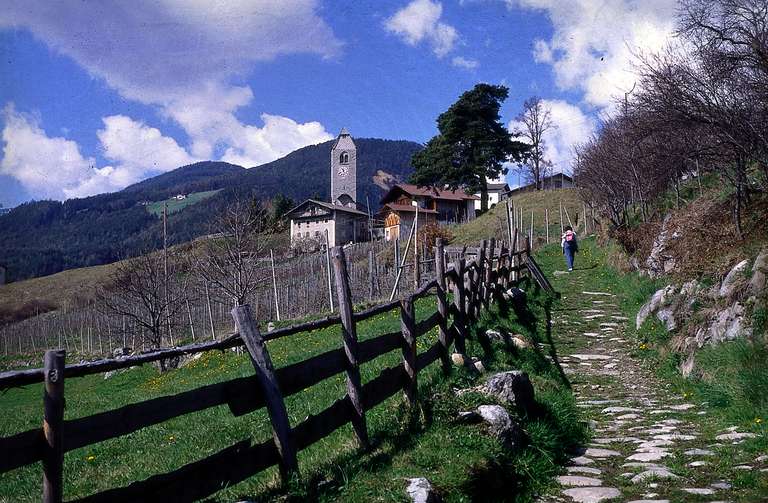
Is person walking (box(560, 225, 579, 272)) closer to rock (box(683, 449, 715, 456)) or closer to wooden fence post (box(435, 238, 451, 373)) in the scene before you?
wooden fence post (box(435, 238, 451, 373))

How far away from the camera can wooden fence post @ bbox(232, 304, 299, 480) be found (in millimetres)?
4684

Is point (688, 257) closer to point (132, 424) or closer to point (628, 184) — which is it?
point (132, 424)

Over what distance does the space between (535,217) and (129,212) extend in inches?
4719

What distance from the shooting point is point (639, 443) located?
6715 mm

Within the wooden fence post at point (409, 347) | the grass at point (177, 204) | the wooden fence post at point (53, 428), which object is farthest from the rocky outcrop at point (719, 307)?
the grass at point (177, 204)

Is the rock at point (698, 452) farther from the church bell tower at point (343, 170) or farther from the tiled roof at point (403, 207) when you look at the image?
the church bell tower at point (343, 170)

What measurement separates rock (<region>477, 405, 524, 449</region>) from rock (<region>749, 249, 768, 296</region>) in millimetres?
4295

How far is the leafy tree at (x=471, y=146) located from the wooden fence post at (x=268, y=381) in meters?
50.7

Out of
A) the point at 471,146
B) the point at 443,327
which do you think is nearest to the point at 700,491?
the point at 443,327

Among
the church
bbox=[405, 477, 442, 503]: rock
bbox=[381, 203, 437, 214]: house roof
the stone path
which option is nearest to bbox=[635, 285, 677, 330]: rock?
the stone path

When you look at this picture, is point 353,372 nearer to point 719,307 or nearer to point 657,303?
point 719,307

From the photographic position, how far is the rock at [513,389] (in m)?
6.84

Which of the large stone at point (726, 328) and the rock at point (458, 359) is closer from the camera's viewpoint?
the large stone at point (726, 328)

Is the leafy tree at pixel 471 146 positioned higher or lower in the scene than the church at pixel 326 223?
higher
